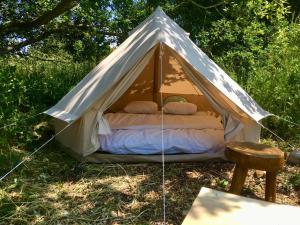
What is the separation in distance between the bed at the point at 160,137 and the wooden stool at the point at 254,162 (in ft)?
2.76

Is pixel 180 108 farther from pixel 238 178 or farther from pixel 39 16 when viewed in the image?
pixel 39 16

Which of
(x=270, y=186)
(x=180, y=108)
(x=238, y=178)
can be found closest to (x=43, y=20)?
(x=180, y=108)

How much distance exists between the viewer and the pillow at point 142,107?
219 inches

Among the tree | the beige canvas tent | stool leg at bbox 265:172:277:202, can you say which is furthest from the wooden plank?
the tree

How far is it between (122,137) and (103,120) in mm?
336

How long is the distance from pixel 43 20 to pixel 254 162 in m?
4.22

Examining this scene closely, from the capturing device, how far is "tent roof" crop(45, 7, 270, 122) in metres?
4.18

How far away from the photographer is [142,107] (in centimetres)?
561

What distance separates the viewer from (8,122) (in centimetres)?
479

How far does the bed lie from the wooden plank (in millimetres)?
2134

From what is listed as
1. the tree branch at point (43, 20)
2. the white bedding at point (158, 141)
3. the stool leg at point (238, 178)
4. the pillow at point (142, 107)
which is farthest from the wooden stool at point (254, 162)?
the tree branch at point (43, 20)

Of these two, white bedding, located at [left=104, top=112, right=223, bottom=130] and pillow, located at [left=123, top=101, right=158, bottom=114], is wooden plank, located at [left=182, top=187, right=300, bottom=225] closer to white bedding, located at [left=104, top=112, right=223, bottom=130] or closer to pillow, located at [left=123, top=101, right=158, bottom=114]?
white bedding, located at [left=104, top=112, right=223, bottom=130]

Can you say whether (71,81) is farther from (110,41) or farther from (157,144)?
(157,144)

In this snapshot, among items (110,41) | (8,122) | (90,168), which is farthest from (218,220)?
(110,41)
